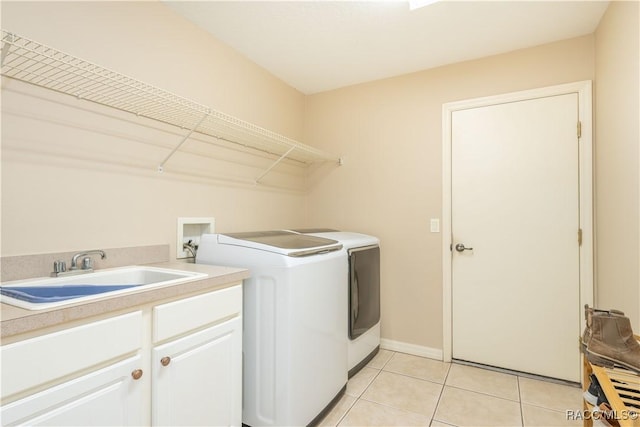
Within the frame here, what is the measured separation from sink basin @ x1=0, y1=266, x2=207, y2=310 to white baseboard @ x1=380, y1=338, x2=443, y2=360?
6.44 feet

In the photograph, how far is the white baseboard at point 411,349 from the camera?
2.59 m

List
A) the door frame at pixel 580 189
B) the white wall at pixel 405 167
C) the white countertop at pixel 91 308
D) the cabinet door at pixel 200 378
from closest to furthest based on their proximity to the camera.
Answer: the white countertop at pixel 91 308
the cabinet door at pixel 200 378
the door frame at pixel 580 189
the white wall at pixel 405 167

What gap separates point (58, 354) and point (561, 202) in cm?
275

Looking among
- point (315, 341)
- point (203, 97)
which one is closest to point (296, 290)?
point (315, 341)

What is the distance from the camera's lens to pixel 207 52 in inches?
82.6

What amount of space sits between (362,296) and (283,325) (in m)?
0.91

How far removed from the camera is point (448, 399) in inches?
79.3

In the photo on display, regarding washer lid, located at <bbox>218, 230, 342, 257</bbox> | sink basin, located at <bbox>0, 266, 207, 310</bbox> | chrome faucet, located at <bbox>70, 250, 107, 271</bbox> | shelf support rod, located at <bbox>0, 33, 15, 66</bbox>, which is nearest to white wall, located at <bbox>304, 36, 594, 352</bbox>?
washer lid, located at <bbox>218, 230, 342, 257</bbox>

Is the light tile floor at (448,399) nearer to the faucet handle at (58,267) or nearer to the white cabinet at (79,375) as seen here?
the white cabinet at (79,375)

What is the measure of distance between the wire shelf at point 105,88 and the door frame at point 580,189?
1479mm

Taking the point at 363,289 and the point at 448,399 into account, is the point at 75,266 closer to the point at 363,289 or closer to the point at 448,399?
the point at 363,289

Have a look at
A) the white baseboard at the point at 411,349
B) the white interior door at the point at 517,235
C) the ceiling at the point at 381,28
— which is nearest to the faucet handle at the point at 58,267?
the ceiling at the point at 381,28

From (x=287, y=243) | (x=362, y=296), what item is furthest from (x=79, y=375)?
(x=362, y=296)

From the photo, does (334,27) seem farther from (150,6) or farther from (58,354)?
(58,354)
